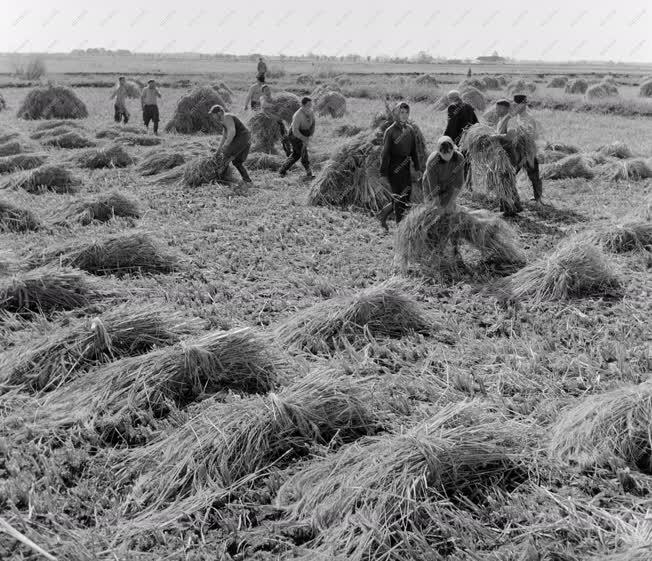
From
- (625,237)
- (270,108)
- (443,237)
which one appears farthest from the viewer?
(270,108)

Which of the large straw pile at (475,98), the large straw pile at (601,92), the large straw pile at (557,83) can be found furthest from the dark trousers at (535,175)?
the large straw pile at (557,83)

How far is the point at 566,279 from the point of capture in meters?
5.56

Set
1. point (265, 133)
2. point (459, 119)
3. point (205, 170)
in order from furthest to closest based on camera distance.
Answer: point (265, 133) → point (205, 170) → point (459, 119)

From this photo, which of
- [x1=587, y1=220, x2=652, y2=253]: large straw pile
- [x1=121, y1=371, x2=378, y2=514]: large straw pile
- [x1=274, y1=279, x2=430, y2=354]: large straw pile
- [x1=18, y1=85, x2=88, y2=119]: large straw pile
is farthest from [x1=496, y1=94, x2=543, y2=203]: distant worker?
[x1=18, y1=85, x2=88, y2=119]: large straw pile

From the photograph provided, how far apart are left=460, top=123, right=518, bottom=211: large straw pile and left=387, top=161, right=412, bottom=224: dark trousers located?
1129 mm

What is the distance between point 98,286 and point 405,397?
2.97 m

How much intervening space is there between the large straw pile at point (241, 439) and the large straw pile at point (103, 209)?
5024 mm

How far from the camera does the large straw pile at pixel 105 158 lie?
12.1 meters

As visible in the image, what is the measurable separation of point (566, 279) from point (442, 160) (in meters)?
1.63

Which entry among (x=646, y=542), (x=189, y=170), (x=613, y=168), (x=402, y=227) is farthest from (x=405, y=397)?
(x=613, y=168)

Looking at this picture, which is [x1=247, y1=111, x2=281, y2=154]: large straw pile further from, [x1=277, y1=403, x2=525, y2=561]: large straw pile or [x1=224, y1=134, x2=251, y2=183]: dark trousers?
[x1=277, y1=403, x2=525, y2=561]: large straw pile

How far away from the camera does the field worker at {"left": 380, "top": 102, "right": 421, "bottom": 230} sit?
764cm

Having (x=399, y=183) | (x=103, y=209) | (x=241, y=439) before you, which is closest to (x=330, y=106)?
(x=103, y=209)

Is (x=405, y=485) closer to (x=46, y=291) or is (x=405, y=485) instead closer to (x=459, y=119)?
(x=46, y=291)
